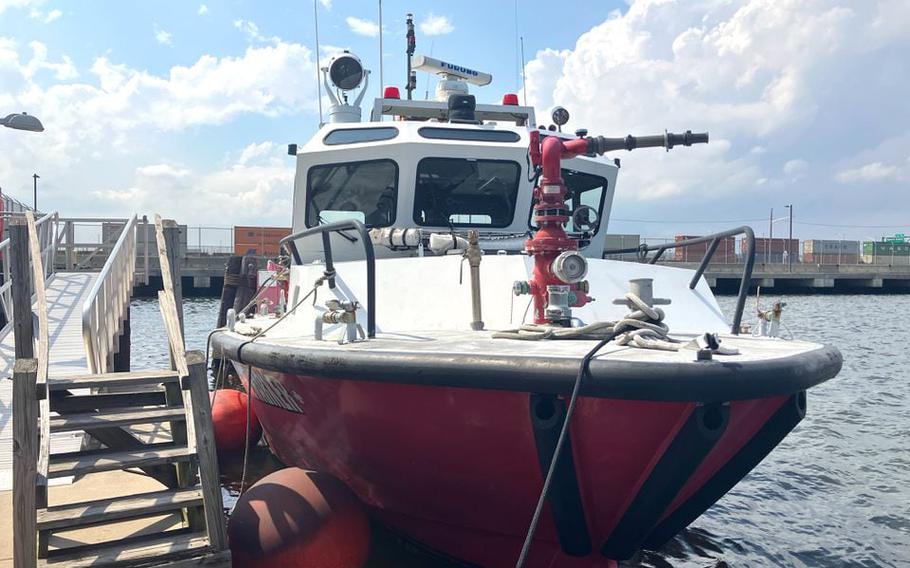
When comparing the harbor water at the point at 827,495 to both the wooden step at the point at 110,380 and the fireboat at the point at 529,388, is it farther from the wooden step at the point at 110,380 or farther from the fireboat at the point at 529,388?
the wooden step at the point at 110,380

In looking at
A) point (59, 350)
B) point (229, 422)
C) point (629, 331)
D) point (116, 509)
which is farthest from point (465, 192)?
point (59, 350)

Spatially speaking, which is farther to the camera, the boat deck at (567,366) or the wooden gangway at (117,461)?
the wooden gangway at (117,461)

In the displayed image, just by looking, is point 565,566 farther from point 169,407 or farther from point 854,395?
point 854,395

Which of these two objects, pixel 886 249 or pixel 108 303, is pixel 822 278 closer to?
pixel 886 249

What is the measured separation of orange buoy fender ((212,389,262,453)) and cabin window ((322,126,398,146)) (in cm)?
282

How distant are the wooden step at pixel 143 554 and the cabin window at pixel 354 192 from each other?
2971mm

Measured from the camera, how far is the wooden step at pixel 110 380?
14.1 ft

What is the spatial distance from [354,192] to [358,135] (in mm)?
472

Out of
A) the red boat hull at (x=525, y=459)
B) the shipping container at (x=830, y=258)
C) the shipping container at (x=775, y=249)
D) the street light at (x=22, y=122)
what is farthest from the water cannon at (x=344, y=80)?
the shipping container at (x=830, y=258)

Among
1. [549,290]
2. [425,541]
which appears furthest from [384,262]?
[425,541]

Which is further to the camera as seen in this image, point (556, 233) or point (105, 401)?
point (105, 401)

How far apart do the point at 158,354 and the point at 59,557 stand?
40.6 feet

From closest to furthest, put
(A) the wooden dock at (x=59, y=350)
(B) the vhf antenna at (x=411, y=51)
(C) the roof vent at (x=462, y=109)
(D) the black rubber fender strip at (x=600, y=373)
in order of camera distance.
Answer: (D) the black rubber fender strip at (x=600, y=373), (A) the wooden dock at (x=59, y=350), (C) the roof vent at (x=462, y=109), (B) the vhf antenna at (x=411, y=51)

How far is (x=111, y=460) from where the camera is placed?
409 cm
